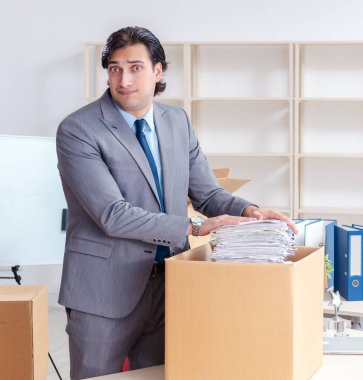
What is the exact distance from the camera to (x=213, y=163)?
6.32m

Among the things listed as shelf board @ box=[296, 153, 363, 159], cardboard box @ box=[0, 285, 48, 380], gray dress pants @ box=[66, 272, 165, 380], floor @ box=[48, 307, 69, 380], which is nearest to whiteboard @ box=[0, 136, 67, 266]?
floor @ box=[48, 307, 69, 380]

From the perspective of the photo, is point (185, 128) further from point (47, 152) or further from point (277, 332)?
point (47, 152)

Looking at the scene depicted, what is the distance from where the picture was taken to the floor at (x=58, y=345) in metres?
4.72

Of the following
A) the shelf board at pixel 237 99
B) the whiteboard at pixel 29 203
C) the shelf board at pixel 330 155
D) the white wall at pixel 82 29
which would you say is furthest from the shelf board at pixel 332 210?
the whiteboard at pixel 29 203

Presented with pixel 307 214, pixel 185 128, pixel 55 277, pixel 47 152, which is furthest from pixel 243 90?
pixel 185 128

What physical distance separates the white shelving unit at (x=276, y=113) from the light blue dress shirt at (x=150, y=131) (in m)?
3.87

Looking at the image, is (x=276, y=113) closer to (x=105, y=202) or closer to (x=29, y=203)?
(x=29, y=203)

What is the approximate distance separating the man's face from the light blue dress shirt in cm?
2

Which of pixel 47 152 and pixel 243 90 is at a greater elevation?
pixel 243 90

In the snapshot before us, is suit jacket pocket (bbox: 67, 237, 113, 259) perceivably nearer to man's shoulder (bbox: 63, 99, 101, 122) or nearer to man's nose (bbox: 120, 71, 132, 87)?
man's shoulder (bbox: 63, 99, 101, 122)

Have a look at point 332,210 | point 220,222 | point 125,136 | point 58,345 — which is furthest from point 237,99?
point 220,222

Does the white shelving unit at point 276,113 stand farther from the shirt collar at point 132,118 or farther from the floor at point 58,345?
the shirt collar at point 132,118

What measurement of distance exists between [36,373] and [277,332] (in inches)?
23.6

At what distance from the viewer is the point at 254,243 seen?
1.69 metres
